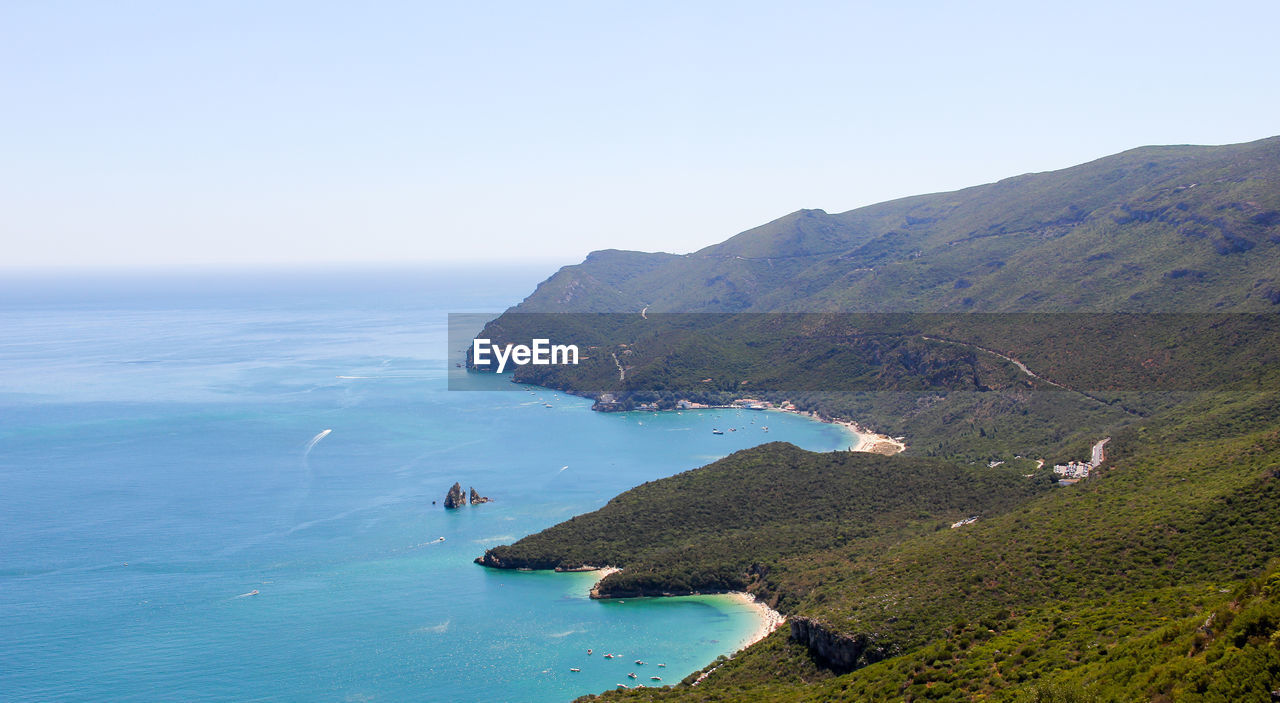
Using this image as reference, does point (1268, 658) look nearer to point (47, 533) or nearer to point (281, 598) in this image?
point (281, 598)

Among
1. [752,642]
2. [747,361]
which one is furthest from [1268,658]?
[747,361]

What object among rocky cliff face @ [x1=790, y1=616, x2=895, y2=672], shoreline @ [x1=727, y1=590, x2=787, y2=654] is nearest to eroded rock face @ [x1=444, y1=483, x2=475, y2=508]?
shoreline @ [x1=727, y1=590, x2=787, y2=654]

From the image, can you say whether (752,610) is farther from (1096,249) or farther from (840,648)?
(1096,249)

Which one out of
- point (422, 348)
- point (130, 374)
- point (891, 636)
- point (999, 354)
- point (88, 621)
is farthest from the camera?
point (422, 348)

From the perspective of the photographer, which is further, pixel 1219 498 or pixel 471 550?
pixel 471 550

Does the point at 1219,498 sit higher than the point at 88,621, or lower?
higher

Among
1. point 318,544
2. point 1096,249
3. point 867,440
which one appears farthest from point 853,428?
point 318,544

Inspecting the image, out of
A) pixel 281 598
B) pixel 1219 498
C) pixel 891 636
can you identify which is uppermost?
pixel 1219 498
